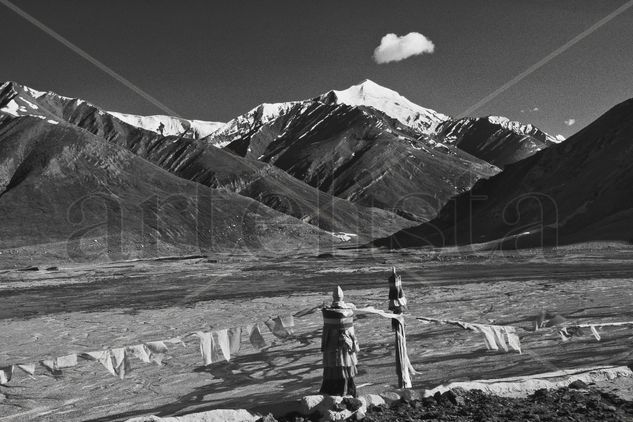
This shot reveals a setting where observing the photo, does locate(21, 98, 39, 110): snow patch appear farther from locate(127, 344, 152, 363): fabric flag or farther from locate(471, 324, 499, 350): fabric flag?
locate(471, 324, 499, 350): fabric flag

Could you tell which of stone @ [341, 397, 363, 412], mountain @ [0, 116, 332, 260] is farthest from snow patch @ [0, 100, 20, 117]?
stone @ [341, 397, 363, 412]

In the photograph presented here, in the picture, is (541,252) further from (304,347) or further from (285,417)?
(285,417)

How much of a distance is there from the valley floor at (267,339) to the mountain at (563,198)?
30.1 m

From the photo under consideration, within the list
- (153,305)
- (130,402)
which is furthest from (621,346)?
(153,305)

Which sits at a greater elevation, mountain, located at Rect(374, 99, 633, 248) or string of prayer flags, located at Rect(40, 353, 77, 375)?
mountain, located at Rect(374, 99, 633, 248)

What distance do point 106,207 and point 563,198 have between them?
219 feet

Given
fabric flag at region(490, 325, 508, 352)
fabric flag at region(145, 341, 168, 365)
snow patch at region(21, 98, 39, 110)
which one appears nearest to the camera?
fabric flag at region(145, 341, 168, 365)

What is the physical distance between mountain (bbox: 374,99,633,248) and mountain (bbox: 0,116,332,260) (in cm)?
2676

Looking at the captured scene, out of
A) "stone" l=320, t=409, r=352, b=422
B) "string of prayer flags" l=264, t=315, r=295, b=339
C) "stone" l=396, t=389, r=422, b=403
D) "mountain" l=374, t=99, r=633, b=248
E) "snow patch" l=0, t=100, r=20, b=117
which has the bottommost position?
"stone" l=320, t=409, r=352, b=422

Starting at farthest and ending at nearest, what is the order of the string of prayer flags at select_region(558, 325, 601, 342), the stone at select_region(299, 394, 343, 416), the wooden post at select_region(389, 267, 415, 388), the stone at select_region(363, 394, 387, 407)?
the string of prayer flags at select_region(558, 325, 601, 342) < the wooden post at select_region(389, 267, 415, 388) < the stone at select_region(363, 394, 387, 407) < the stone at select_region(299, 394, 343, 416)

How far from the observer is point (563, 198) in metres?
62.2

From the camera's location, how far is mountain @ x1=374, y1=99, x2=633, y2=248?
173 ft

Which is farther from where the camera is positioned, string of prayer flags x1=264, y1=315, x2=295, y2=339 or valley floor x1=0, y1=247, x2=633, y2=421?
valley floor x1=0, y1=247, x2=633, y2=421

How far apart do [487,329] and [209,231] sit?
84977 mm
